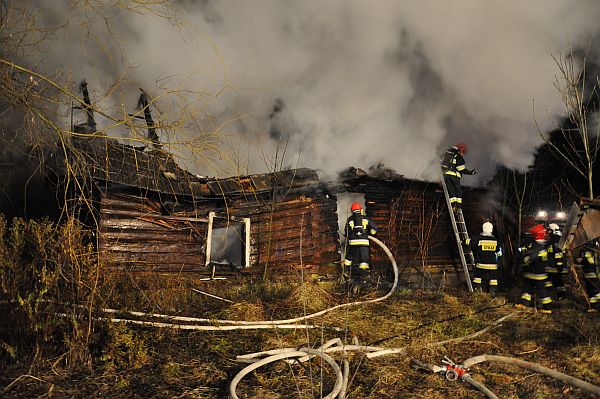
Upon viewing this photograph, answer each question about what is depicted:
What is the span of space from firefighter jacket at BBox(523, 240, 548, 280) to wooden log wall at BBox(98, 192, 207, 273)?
6.74 meters

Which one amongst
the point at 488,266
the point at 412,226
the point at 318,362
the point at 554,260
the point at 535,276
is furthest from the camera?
the point at 412,226

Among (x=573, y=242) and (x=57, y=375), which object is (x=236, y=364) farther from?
(x=573, y=242)

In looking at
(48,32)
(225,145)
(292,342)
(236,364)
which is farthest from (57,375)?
(48,32)

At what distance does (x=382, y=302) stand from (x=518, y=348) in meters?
2.67

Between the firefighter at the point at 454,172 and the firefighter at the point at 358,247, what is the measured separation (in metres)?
2.55

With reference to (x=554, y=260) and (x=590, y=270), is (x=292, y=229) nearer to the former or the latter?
(x=554, y=260)

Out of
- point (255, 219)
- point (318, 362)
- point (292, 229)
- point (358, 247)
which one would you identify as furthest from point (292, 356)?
point (255, 219)

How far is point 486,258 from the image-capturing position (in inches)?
322

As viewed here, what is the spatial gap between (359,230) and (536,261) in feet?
10.9

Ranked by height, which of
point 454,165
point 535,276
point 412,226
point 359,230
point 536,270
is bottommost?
point 535,276

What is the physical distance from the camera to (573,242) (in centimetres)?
616

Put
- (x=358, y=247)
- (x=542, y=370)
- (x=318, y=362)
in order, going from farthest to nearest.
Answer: (x=358, y=247) < (x=318, y=362) < (x=542, y=370)

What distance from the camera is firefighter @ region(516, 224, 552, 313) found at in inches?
271

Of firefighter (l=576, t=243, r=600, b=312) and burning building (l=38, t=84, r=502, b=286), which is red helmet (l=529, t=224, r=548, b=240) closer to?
firefighter (l=576, t=243, r=600, b=312)
